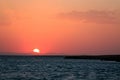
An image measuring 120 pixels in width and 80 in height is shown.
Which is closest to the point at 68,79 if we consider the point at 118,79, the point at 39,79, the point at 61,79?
the point at 61,79

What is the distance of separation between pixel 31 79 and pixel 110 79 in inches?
441

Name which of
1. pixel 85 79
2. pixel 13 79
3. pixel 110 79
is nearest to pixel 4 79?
pixel 13 79

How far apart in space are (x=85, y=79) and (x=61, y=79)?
348cm

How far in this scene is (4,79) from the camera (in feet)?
160

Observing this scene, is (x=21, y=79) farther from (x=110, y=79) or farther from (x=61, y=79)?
(x=110, y=79)

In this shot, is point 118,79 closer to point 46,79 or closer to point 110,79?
point 110,79

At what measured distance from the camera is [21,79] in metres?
49.4

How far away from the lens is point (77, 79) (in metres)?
50.4

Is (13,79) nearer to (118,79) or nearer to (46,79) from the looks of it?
(46,79)

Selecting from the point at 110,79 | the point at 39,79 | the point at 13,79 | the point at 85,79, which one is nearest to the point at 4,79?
the point at 13,79

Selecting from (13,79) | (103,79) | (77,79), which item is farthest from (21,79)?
(103,79)

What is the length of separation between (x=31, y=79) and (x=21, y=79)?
1405mm

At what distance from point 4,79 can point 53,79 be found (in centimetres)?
674

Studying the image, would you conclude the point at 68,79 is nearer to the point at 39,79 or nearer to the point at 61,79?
the point at 61,79
